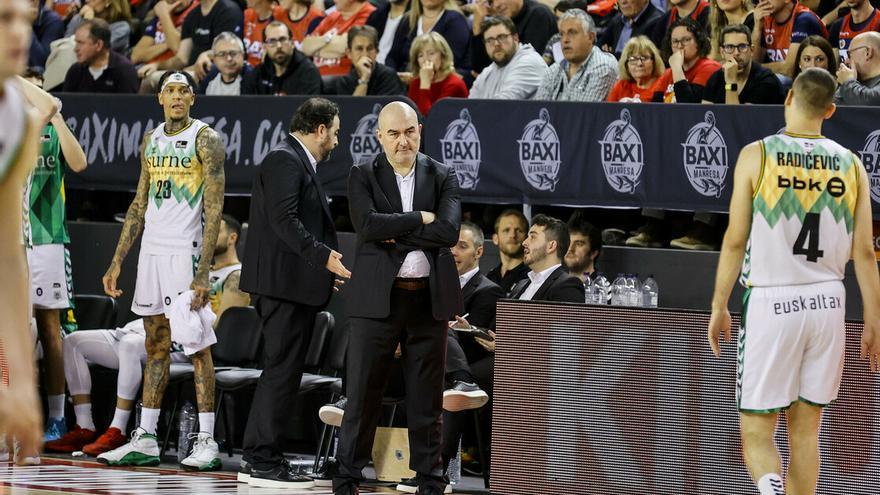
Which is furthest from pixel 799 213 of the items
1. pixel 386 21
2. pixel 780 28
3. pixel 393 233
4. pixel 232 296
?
pixel 386 21

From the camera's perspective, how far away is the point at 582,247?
31.7ft

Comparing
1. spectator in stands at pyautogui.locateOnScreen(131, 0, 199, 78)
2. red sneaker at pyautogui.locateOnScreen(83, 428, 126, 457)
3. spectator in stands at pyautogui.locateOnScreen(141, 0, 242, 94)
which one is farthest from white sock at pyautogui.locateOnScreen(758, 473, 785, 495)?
spectator in stands at pyautogui.locateOnScreen(131, 0, 199, 78)

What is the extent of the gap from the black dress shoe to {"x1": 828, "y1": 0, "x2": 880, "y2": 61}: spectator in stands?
5182 millimetres

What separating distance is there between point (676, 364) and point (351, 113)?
4.02 meters

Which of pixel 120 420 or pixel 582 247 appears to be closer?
pixel 582 247

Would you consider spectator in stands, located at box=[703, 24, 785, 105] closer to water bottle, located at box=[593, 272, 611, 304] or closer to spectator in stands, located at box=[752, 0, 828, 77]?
spectator in stands, located at box=[752, 0, 828, 77]

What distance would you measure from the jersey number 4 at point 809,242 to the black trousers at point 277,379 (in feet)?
11.4

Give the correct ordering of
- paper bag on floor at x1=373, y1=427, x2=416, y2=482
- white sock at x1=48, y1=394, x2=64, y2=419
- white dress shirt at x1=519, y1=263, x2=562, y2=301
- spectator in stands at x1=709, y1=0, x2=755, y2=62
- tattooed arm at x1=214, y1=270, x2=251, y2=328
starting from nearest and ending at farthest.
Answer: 1. paper bag on floor at x1=373, y1=427, x2=416, y2=482
2. white dress shirt at x1=519, y1=263, x2=562, y2=301
3. white sock at x1=48, y1=394, x2=64, y2=419
4. tattooed arm at x1=214, y1=270, x2=251, y2=328
5. spectator in stands at x1=709, y1=0, x2=755, y2=62

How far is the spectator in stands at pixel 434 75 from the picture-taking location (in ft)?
37.2

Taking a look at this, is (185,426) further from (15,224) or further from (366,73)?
(15,224)

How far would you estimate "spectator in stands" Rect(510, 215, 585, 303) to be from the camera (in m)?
9.15

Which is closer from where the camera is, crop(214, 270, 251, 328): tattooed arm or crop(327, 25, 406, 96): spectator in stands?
crop(214, 270, 251, 328): tattooed arm

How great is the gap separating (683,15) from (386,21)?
3.07m

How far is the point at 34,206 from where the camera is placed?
10.2 meters
